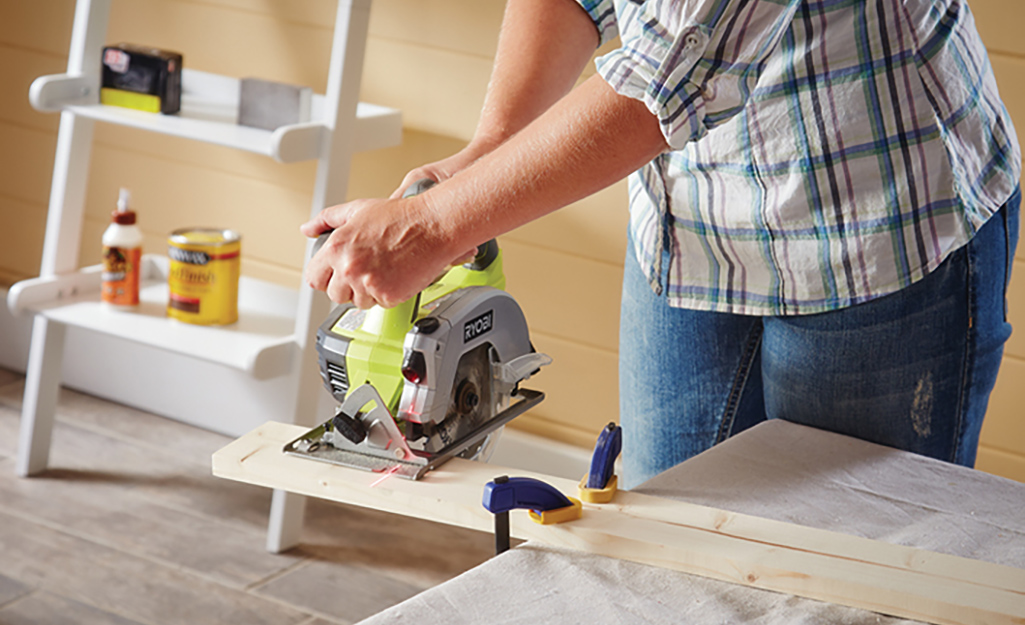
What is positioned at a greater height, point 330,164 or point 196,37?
point 196,37

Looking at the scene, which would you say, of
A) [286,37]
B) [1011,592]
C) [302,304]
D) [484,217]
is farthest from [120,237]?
[1011,592]

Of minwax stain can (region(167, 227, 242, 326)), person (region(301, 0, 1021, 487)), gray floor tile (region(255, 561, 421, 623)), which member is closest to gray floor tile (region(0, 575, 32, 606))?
gray floor tile (region(255, 561, 421, 623))

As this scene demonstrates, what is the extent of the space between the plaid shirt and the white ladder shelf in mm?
1064

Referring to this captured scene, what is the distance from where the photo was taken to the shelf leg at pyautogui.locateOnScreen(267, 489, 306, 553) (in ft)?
6.89

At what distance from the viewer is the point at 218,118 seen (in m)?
2.15

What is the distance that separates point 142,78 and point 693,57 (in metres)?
1.64

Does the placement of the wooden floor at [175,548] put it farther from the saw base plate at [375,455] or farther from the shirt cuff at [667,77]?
the shirt cuff at [667,77]

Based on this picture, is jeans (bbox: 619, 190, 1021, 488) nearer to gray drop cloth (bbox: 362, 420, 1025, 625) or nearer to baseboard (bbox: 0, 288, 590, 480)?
gray drop cloth (bbox: 362, 420, 1025, 625)

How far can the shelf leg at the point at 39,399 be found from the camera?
233 centimetres

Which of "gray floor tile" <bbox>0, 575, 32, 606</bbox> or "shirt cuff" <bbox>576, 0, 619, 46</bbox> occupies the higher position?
"shirt cuff" <bbox>576, 0, 619, 46</bbox>

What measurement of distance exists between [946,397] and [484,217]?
1.76 feet

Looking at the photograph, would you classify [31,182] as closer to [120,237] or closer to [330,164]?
[120,237]

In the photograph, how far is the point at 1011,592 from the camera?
2.62 feet

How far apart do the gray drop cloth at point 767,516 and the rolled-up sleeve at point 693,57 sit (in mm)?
341
